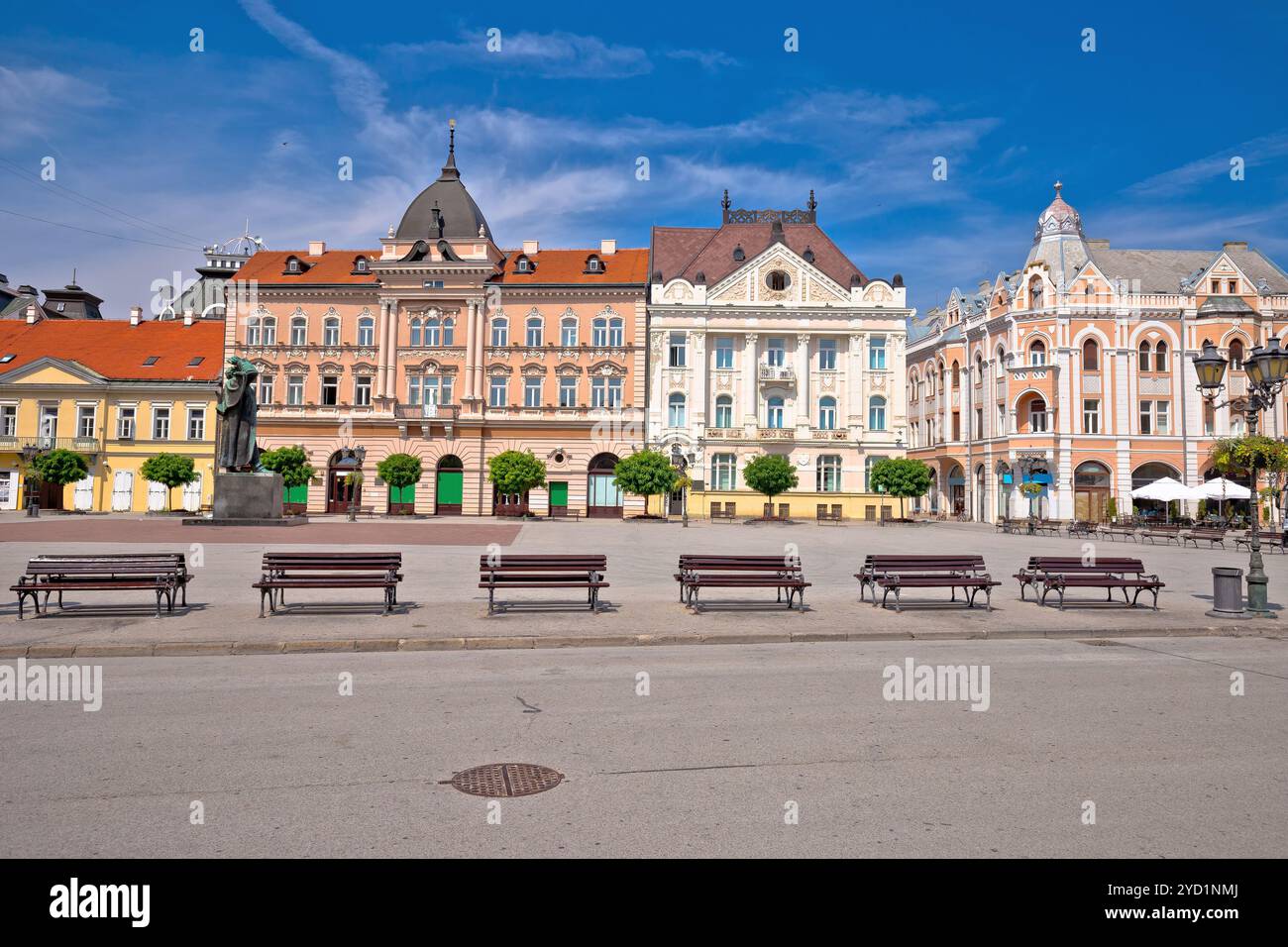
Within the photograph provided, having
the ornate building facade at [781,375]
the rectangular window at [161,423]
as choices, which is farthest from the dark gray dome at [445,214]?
the rectangular window at [161,423]

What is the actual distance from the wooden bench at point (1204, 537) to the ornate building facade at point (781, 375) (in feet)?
62.6

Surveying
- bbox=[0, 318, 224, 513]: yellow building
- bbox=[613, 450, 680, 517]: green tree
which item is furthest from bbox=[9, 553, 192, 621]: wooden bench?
bbox=[0, 318, 224, 513]: yellow building

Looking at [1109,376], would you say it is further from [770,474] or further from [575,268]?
[575,268]

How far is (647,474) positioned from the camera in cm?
A: 4728

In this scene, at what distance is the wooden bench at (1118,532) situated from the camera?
38.3m

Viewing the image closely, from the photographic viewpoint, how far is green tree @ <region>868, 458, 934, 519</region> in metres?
49.8

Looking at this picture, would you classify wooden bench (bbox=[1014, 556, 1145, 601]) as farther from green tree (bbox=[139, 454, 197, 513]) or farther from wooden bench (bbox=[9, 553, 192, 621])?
green tree (bbox=[139, 454, 197, 513])

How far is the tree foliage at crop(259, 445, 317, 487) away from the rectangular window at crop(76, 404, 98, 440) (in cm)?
1473

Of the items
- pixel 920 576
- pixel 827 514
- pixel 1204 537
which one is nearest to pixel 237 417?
pixel 920 576

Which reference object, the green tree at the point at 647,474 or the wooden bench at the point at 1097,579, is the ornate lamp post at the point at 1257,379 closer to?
the wooden bench at the point at 1097,579

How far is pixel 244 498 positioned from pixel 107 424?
114ft
